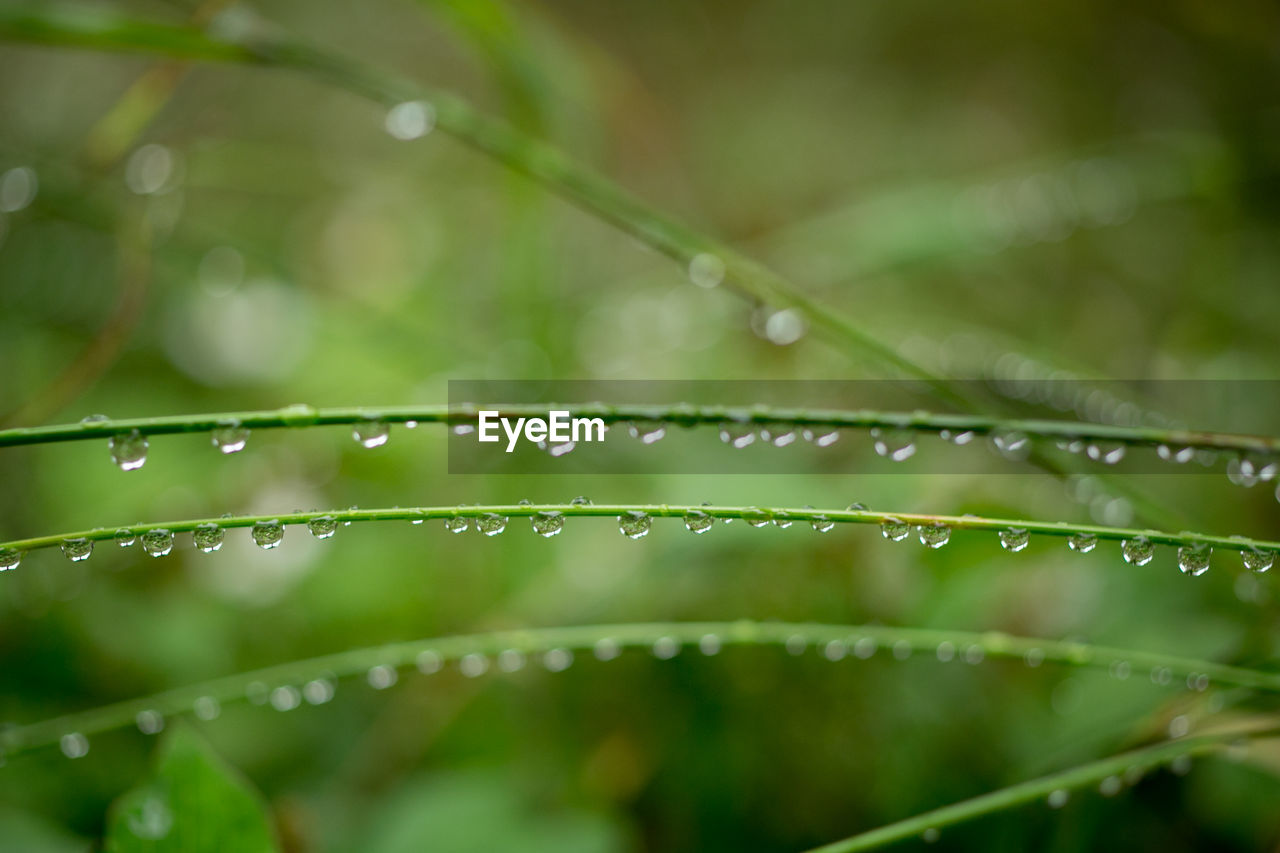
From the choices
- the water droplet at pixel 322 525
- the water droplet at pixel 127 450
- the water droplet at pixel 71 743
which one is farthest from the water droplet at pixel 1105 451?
the water droplet at pixel 71 743

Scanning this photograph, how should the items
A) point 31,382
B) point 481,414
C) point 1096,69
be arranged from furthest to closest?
point 1096,69 → point 31,382 → point 481,414

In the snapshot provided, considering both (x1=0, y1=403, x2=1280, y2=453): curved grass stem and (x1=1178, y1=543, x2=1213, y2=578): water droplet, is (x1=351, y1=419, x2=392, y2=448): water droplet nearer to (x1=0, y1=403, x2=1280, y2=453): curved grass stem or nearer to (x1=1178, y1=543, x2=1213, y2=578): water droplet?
(x1=0, y1=403, x2=1280, y2=453): curved grass stem

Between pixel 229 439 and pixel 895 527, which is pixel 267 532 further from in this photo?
A: pixel 895 527

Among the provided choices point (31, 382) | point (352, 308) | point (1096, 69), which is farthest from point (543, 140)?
point (1096, 69)

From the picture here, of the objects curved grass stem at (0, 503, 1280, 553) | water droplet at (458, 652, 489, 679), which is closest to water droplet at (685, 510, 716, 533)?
curved grass stem at (0, 503, 1280, 553)

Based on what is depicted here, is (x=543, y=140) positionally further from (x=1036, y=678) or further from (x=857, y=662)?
(x=1036, y=678)

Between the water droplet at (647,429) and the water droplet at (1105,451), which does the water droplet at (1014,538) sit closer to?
the water droplet at (1105,451)

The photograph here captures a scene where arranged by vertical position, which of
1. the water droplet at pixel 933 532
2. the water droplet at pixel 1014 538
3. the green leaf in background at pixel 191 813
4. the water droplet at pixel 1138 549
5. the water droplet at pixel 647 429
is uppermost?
the water droplet at pixel 647 429
